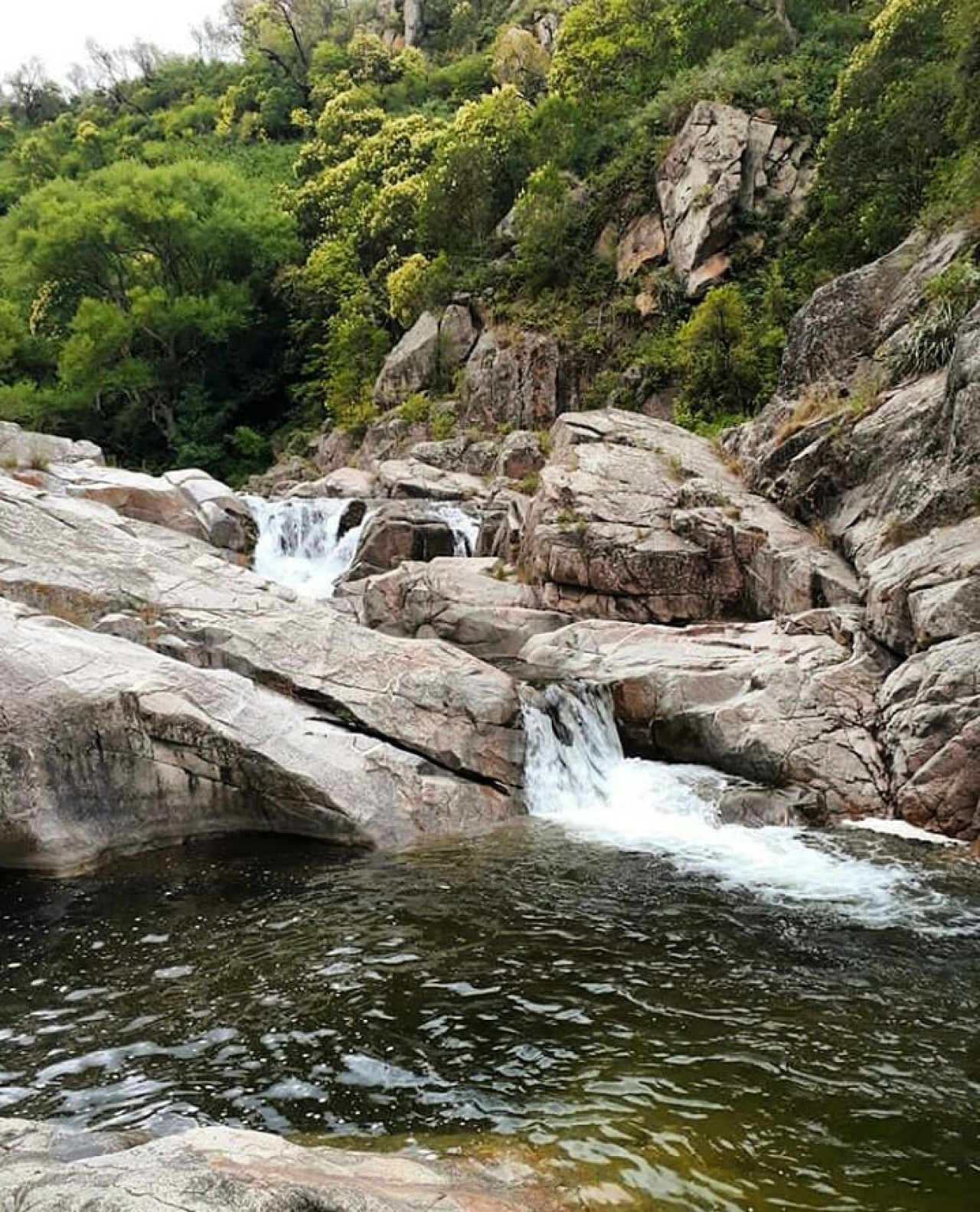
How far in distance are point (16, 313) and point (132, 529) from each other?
117 ft

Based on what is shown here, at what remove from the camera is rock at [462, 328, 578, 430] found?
33938 mm

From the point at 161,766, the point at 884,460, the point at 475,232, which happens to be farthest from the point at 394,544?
the point at 475,232

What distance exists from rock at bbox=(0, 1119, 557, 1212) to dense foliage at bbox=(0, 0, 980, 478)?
24534mm

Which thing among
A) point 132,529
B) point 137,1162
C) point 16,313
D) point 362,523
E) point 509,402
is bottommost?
point 137,1162

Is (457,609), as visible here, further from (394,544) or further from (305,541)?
(305,541)

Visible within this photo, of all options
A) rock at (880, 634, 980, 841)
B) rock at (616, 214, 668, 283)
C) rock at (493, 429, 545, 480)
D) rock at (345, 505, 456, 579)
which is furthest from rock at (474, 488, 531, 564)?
rock at (616, 214, 668, 283)

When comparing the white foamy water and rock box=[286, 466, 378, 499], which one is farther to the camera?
rock box=[286, 466, 378, 499]

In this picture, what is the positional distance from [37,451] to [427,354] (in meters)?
17.3

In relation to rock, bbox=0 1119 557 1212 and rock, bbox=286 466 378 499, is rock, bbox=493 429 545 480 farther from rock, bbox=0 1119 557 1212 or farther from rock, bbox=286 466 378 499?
rock, bbox=0 1119 557 1212

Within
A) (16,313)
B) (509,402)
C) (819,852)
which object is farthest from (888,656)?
(16,313)

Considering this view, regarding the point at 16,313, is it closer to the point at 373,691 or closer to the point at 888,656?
the point at 373,691

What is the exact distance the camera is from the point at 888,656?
13242 mm

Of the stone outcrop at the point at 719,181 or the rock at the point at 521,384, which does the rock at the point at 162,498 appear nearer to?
the rock at the point at 521,384

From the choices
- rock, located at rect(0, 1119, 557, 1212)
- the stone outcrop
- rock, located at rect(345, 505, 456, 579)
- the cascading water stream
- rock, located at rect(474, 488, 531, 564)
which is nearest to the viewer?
rock, located at rect(0, 1119, 557, 1212)
